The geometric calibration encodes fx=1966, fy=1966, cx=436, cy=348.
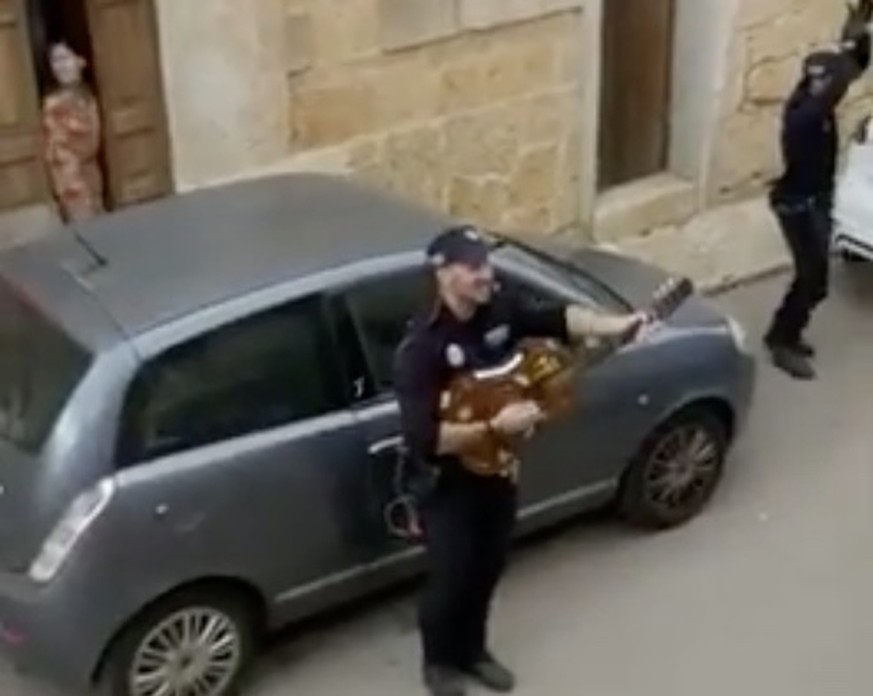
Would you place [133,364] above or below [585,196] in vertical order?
above

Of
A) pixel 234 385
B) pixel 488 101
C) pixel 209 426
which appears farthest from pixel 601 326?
pixel 488 101

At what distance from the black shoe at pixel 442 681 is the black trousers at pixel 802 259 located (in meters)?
3.18

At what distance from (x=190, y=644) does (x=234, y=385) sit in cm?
93

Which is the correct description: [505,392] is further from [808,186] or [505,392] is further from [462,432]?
[808,186]

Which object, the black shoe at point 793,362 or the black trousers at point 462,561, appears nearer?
the black trousers at point 462,561

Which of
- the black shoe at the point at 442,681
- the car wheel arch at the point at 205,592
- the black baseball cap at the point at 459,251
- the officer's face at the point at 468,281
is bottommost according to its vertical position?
the black shoe at the point at 442,681

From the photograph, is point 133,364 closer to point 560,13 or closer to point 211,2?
point 211,2

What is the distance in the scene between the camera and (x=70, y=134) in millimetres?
8930

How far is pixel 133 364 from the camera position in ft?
21.6

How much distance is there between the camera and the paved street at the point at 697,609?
741 cm

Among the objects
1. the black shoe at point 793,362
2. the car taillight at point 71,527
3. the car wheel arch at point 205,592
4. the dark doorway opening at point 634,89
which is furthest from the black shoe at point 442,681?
the dark doorway opening at point 634,89

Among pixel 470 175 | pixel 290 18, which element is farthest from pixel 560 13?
pixel 290 18

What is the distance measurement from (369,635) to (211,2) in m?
3.00

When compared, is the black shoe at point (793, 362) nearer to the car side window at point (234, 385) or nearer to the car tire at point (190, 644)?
the car side window at point (234, 385)
